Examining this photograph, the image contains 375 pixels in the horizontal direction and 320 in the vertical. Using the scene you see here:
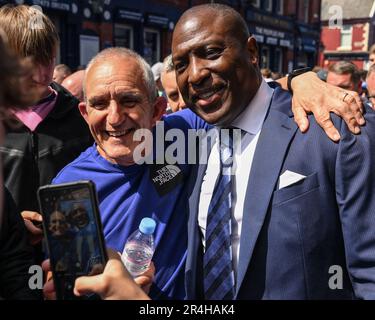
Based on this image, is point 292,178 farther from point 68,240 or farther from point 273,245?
point 68,240

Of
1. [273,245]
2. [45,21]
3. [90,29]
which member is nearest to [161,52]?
[90,29]

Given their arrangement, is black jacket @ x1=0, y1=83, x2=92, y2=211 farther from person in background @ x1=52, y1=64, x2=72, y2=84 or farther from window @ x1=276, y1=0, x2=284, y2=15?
window @ x1=276, y1=0, x2=284, y2=15

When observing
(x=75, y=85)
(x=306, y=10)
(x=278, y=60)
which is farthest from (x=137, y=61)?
(x=306, y=10)

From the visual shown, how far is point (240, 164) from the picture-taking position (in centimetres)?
163

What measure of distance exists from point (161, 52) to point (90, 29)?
10.7ft

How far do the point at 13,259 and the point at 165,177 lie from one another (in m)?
0.66

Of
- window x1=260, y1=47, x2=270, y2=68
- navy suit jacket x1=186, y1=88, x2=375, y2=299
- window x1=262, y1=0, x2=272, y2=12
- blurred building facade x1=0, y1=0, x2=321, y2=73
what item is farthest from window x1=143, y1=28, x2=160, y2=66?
navy suit jacket x1=186, y1=88, x2=375, y2=299

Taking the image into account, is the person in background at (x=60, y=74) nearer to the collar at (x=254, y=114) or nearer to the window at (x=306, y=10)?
the collar at (x=254, y=114)

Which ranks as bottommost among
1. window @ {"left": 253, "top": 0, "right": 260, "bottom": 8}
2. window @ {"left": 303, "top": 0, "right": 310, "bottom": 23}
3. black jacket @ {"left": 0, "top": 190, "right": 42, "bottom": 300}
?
black jacket @ {"left": 0, "top": 190, "right": 42, "bottom": 300}

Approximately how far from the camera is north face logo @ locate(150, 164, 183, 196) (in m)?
1.80

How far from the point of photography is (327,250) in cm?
143

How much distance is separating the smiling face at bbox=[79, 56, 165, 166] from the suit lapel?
546 mm

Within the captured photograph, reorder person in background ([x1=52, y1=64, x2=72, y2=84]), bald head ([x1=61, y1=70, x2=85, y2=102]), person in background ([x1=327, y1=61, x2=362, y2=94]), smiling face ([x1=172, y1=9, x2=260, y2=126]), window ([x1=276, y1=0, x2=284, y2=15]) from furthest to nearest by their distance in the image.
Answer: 1. window ([x1=276, y1=0, x2=284, y2=15])
2. person in background ([x1=52, y1=64, x2=72, y2=84])
3. person in background ([x1=327, y1=61, x2=362, y2=94])
4. bald head ([x1=61, y1=70, x2=85, y2=102])
5. smiling face ([x1=172, y1=9, x2=260, y2=126])

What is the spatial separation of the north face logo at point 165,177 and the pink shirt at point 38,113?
2.30 feet
